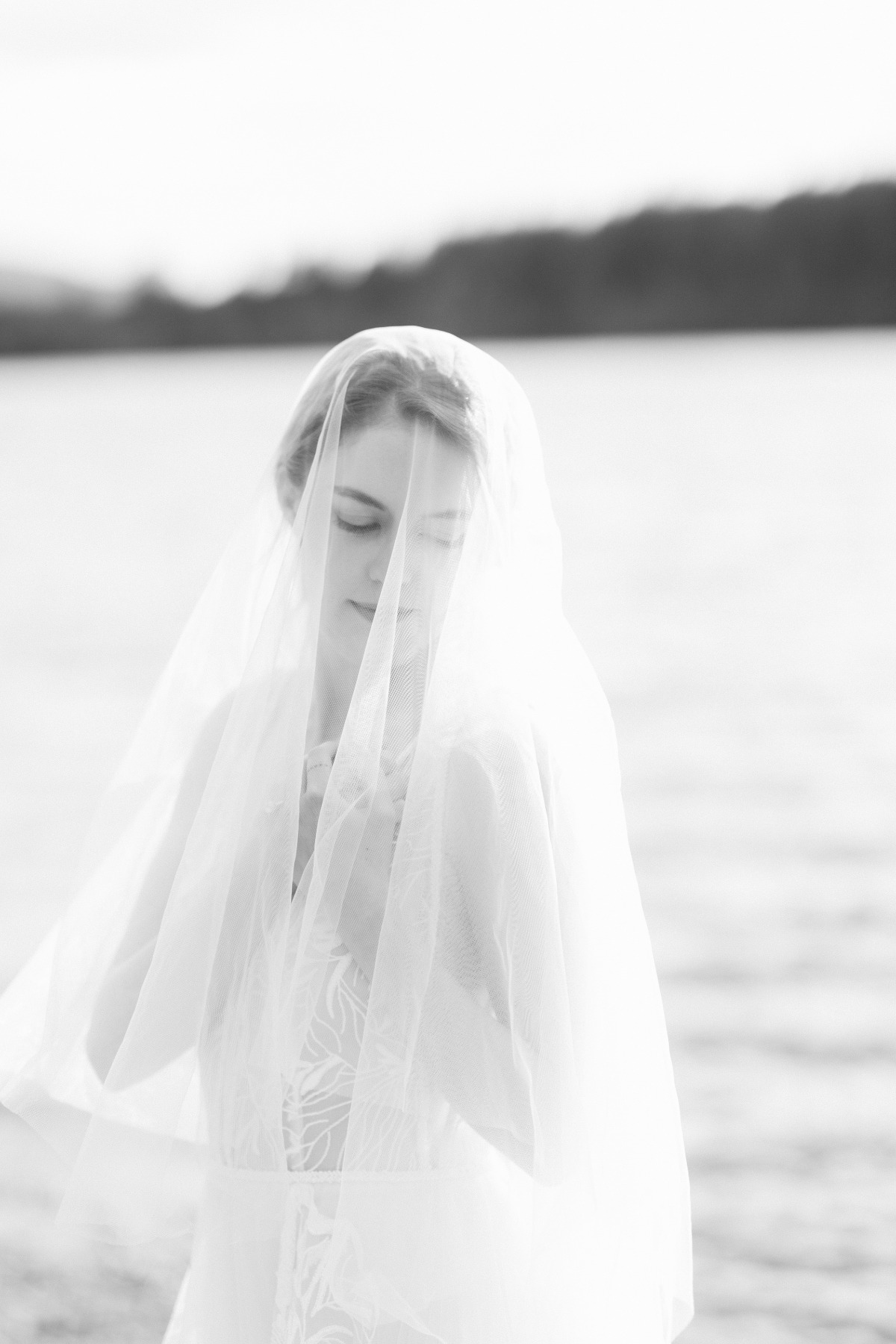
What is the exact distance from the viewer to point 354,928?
148 cm

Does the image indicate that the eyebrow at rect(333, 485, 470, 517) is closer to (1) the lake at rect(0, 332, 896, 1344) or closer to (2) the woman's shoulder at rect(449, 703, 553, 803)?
(2) the woman's shoulder at rect(449, 703, 553, 803)

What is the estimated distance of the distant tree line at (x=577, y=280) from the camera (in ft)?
118

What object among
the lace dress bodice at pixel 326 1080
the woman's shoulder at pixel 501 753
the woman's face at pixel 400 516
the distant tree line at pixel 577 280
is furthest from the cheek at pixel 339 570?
the distant tree line at pixel 577 280

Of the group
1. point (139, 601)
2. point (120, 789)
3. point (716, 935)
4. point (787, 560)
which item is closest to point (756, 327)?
point (787, 560)

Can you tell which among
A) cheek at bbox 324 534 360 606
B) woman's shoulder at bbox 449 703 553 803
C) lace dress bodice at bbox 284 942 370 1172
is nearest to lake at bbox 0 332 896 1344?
cheek at bbox 324 534 360 606

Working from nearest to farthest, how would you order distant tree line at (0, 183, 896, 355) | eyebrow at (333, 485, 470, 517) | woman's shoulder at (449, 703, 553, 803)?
1. woman's shoulder at (449, 703, 553, 803)
2. eyebrow at (333, 485, 470, 517)
3. distant tree line at (0, 183, 896, 355)

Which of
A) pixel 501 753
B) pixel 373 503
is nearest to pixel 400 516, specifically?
pixel 373 503

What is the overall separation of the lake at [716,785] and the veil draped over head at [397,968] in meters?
0.53

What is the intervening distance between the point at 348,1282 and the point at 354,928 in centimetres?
35

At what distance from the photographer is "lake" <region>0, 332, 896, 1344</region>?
11.4 ft

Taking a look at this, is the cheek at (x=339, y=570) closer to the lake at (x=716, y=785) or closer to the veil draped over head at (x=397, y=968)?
the veil draped over head at (x=397, y=968)

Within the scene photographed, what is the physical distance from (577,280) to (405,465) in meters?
43.6

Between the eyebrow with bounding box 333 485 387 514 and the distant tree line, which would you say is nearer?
the eyebrow with bounding box 333 485 387 514

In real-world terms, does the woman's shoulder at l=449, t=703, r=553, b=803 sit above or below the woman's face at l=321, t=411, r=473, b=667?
below
